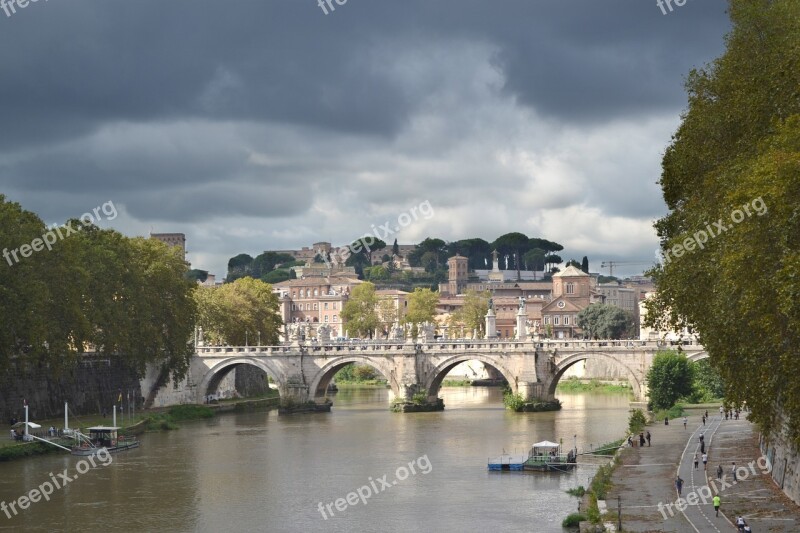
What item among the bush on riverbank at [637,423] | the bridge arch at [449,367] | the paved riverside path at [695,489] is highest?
the bridge arch at [449,367]

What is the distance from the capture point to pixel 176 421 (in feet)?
226

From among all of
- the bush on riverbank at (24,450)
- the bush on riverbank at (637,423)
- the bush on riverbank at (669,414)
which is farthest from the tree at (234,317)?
the bush on riverbank at (637,423)

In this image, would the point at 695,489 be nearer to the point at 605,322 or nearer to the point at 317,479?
the point at 317,479

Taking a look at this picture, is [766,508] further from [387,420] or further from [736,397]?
[387,420]

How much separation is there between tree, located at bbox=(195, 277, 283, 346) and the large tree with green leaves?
171ft

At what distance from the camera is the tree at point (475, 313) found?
4838 inches

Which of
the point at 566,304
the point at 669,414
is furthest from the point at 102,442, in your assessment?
the point at 566,304

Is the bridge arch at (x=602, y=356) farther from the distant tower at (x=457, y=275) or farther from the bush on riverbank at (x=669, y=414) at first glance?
the distant tower at (x=457, y=275)

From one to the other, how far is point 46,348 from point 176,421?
13.3m

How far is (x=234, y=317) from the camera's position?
85500 millimetres

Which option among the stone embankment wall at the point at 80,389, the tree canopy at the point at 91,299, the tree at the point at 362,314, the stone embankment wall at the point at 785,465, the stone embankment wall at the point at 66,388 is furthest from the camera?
the tree at the point at 362,314

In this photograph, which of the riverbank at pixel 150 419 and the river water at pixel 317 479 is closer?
the river water at pixel 317 479

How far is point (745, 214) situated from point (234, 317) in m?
64.4

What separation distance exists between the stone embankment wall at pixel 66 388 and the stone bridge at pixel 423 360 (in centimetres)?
817
